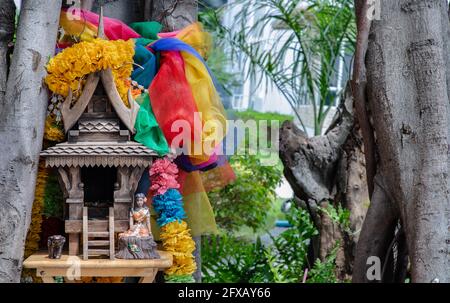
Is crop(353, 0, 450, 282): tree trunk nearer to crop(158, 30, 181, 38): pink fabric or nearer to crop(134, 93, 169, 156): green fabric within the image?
crop(158, 30, 181, 38): pink fabric

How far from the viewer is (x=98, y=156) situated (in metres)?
3.05

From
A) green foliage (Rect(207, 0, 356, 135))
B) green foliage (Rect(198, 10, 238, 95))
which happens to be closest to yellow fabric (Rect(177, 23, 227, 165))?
green foliage (Rect(207, 0, 356, 135))

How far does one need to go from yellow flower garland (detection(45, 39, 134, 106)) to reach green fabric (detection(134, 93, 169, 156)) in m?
0.10

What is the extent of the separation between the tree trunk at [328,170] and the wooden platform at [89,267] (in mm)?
2172

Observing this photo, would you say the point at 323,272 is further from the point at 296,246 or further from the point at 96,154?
the point at 96,154

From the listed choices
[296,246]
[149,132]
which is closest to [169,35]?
[149,132]

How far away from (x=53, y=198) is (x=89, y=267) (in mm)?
482

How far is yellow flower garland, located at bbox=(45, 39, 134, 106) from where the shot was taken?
10.0 ft

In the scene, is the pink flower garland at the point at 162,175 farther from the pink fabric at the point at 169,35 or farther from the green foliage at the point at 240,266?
the green foliage at the point at 240,266

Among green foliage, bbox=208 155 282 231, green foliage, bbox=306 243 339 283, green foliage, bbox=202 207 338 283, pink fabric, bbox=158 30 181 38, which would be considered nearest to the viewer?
pink fabric, bbox=158 30 181 38

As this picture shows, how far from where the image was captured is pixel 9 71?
3.23m

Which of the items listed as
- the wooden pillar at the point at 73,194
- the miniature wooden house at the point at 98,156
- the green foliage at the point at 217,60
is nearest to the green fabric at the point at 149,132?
the miniature wooden house at the point at 98,156

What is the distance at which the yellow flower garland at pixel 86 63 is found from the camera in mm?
3059

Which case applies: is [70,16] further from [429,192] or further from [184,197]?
[429,192]
